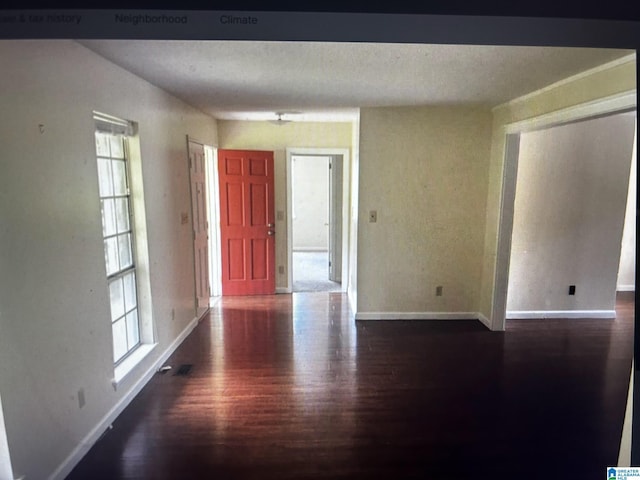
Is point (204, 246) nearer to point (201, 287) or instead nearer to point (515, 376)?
point (201, 287)

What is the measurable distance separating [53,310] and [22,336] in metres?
0.22

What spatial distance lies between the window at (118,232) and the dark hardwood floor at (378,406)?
482 mm

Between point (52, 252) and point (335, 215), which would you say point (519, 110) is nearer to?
point (335, 215)

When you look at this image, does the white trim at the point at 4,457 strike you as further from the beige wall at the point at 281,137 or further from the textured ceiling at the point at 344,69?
the beige wall at the point at 281,137

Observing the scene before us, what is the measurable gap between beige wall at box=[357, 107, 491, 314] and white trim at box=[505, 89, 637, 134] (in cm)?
62

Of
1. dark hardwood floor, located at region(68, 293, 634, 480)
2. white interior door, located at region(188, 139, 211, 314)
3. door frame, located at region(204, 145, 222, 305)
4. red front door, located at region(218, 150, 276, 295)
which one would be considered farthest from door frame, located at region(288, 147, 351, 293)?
dark hardwood floor, located at region(68, 293, 634, 480)

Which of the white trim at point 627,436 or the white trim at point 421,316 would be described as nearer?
the white trim at point 627,436

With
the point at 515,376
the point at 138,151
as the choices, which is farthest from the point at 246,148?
the point at 515,376

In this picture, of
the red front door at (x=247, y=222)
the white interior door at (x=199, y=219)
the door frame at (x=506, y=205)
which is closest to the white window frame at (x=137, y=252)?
the white interior door at (x=199, y=219)

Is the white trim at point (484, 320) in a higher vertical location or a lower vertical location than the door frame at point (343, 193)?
lower

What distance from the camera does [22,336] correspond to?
5.57ft

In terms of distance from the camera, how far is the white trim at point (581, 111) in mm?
2275

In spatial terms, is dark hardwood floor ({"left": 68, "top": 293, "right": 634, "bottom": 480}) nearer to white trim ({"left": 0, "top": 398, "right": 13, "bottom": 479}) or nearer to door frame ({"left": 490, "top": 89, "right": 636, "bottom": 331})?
door frame ({"left": 490, "top": 89, "right": 636, "bottom": 331})

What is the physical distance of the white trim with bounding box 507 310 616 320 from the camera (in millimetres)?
4352
